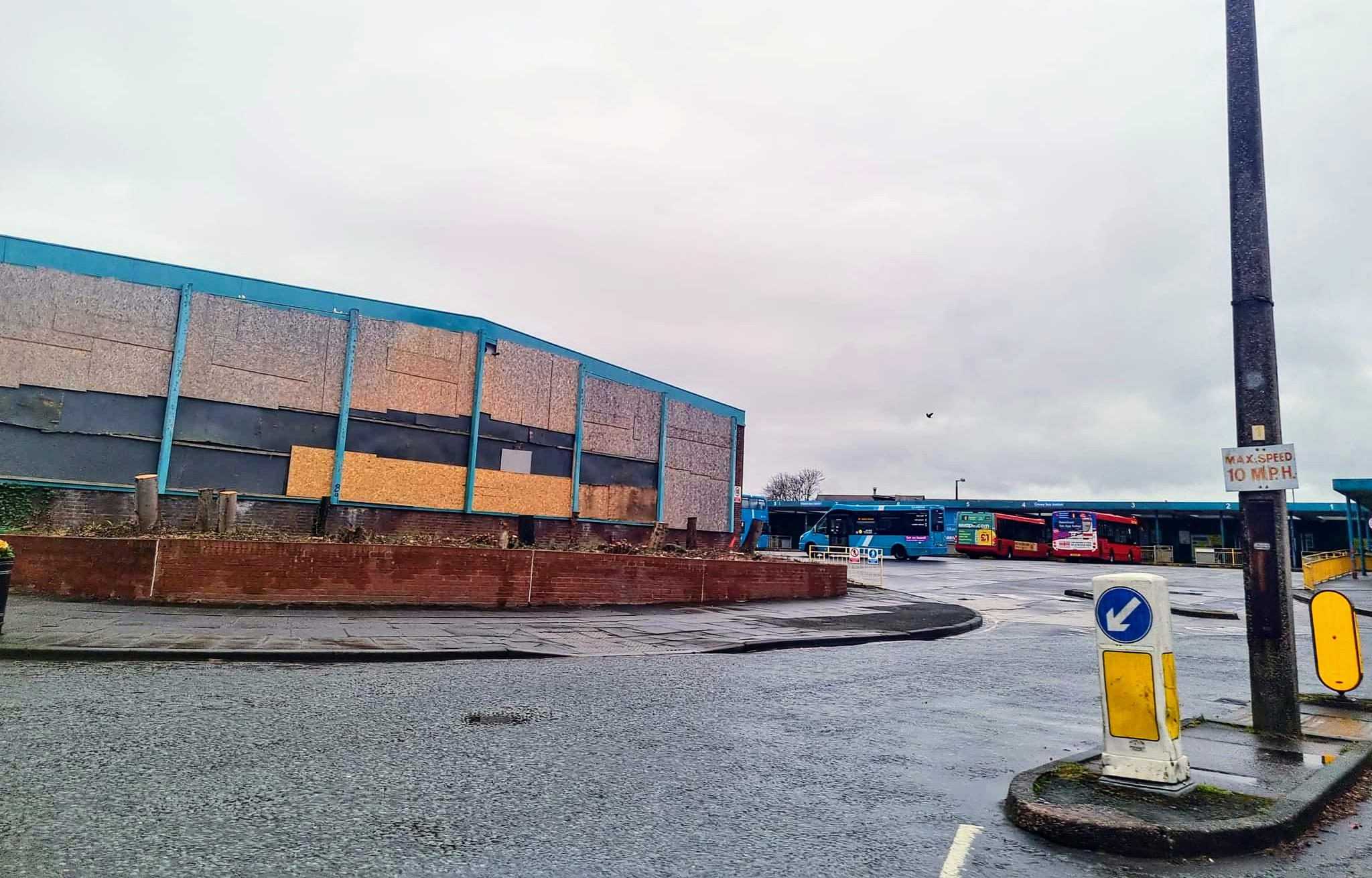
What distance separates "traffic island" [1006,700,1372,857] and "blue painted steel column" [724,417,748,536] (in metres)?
27.5

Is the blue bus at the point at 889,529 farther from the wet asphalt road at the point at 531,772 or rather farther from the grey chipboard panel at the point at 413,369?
the wet asphalt road at the point at 531,772

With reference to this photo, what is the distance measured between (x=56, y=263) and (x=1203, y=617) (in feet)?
87.6

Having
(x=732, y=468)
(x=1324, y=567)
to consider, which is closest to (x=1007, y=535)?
(x=1324, y=567)

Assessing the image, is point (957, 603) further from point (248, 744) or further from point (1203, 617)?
point (248, 744)

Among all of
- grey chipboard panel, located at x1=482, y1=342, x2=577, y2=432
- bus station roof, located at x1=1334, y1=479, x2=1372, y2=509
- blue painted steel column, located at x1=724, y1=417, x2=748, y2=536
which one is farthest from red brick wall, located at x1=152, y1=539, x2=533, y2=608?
bus station roof, located at x1=1334, y1=479, x2=1372, y2=509

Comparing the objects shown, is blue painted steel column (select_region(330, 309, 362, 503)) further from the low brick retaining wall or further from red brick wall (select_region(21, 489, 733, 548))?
the low brick retaining wall

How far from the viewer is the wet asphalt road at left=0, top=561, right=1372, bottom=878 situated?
417cm

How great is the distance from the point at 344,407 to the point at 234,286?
370cm

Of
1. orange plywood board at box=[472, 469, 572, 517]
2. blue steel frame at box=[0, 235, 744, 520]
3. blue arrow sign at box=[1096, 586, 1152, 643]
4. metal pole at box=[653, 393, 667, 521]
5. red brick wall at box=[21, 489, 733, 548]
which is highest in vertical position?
blue steel frame at box=[0, 235, 744, 520]

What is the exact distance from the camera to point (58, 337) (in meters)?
18.5

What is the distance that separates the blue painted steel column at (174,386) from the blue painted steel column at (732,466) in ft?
64.5

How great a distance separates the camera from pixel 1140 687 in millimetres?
5324

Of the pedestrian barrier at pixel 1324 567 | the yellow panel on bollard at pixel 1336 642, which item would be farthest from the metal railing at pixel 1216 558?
the yellow panel on bollard at pixel 1336 642

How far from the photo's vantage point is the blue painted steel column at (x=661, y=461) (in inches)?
1180
